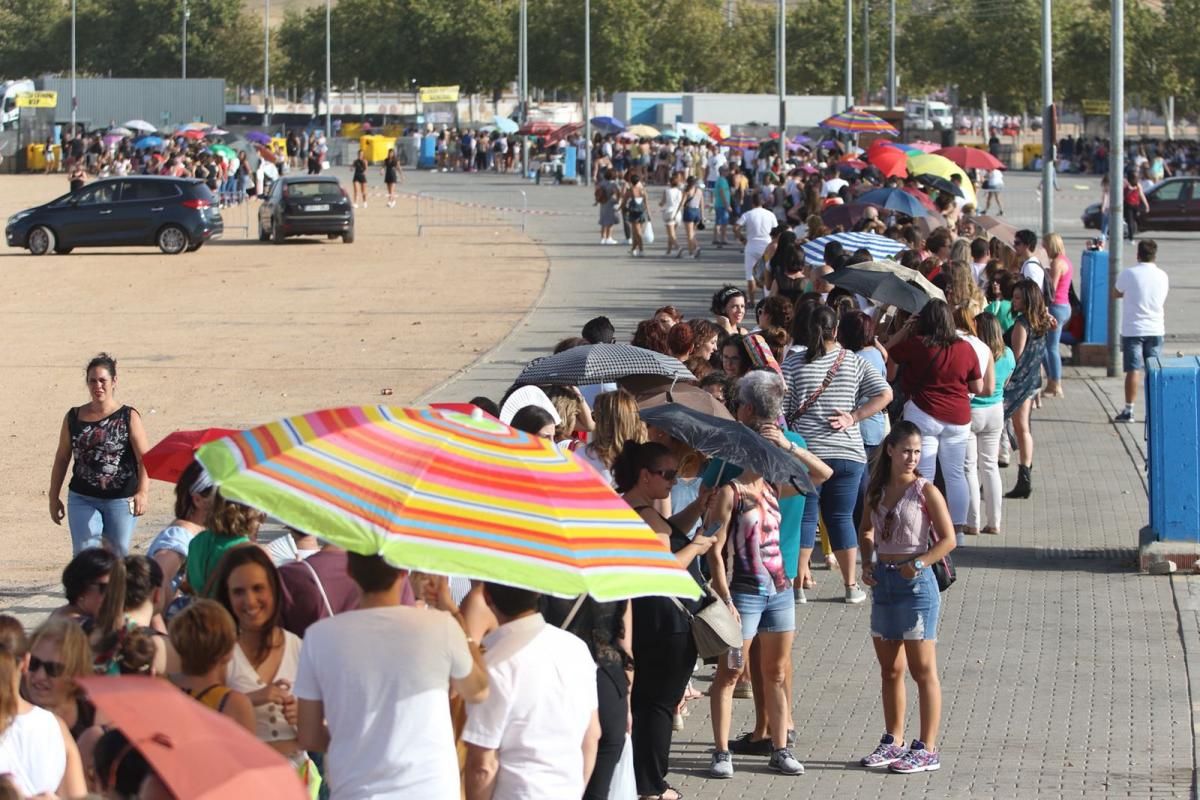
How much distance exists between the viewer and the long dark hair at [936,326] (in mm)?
12078

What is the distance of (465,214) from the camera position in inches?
1965

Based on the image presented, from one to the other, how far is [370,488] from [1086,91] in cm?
8858

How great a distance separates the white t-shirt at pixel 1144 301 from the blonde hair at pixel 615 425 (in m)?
9.90

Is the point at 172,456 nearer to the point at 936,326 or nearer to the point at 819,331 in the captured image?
the point at 819,331

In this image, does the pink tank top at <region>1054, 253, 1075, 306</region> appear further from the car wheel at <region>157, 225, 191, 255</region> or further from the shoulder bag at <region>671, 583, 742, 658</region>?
the car wheel at <region>157, 225, 191, 255</region>

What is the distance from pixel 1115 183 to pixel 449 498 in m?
16.4

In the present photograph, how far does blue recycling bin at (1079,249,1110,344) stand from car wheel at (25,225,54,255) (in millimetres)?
22642

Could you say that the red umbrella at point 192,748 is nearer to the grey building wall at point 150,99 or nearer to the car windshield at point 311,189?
the car windshield at point 311,189

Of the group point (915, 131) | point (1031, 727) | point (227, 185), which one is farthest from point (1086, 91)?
point (1031, 727)

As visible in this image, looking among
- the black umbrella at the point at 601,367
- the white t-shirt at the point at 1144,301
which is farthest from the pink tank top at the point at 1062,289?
the black umbrella at the point at 601,367

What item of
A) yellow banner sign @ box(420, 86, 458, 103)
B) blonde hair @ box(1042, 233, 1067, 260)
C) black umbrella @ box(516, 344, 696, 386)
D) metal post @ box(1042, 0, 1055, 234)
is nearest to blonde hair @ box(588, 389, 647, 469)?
black umbrella @ box(516, 344, 696, 386)

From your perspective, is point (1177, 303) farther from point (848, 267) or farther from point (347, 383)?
point (848, 267)

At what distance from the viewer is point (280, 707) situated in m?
5.61

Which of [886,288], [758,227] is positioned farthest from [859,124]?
[886,288]
